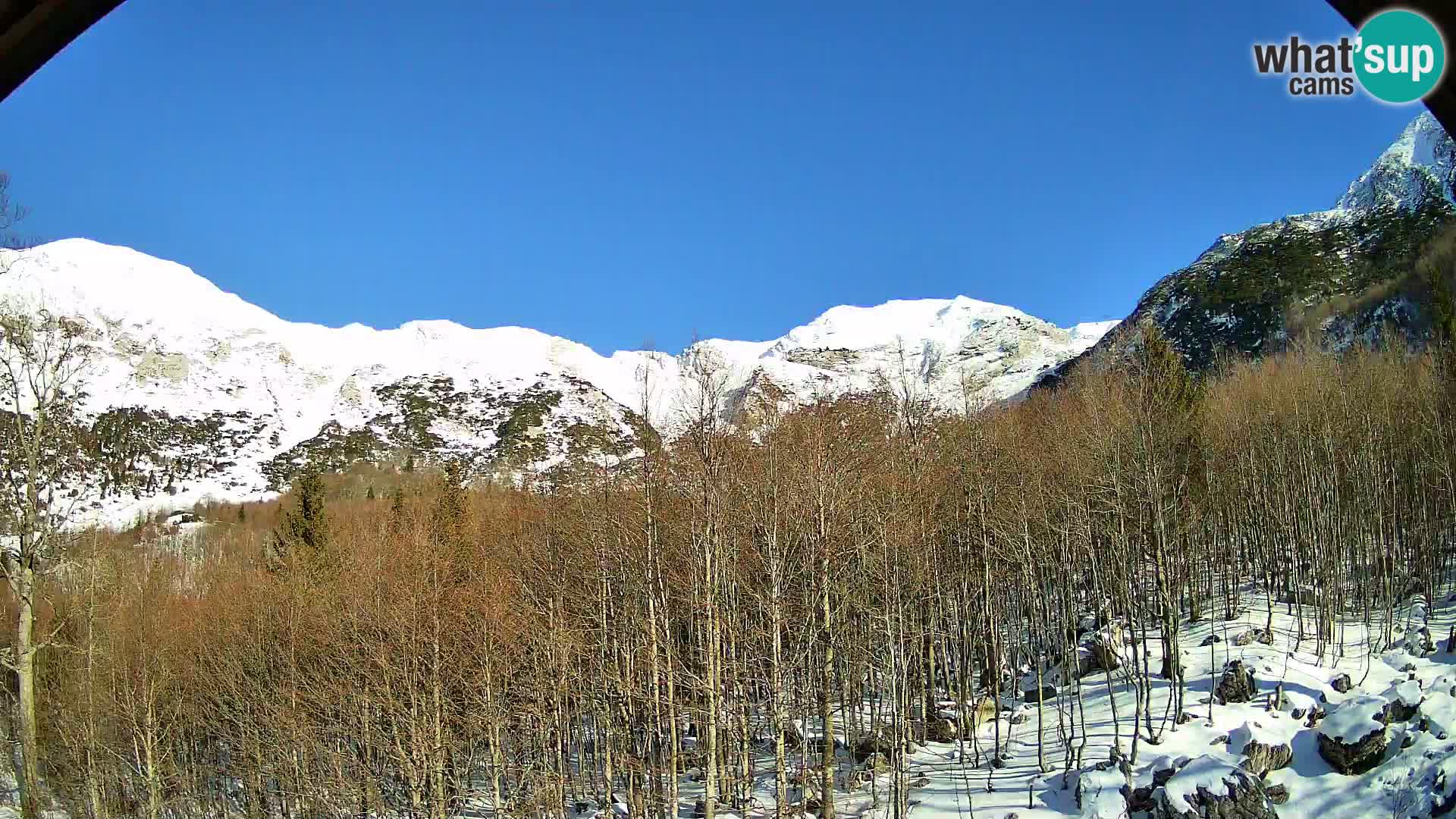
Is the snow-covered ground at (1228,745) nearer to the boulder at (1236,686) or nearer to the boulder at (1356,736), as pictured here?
the boulder at (1356,736)

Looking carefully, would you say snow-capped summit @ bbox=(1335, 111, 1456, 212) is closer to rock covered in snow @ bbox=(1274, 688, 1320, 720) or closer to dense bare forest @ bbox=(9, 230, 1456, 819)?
dense bare forest @ bbox=(9, 230, 1456, 819)

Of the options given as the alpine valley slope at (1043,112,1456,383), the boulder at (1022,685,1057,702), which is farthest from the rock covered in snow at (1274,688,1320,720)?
the alpine valley slope at (1043,112,1456,383)

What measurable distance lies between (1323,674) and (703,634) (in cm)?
1708

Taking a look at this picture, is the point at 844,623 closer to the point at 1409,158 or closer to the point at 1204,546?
the point at 1204,546

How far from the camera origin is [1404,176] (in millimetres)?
116562

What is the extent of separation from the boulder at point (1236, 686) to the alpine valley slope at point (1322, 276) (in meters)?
45.5

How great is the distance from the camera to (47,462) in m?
17.6

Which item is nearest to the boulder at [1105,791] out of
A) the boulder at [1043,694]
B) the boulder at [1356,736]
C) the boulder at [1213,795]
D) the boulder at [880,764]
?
the boulder at [1213,795]

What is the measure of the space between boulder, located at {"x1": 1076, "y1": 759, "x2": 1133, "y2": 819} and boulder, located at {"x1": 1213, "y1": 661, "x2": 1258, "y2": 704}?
4.30 metres

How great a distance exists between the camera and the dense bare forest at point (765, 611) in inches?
865

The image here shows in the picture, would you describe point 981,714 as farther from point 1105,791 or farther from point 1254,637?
point 1254,637

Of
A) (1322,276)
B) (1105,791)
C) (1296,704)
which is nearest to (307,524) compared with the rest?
(1105,791)

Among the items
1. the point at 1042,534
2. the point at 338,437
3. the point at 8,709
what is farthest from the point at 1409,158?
the point at 338,437

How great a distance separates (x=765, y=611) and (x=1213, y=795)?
1066cm
